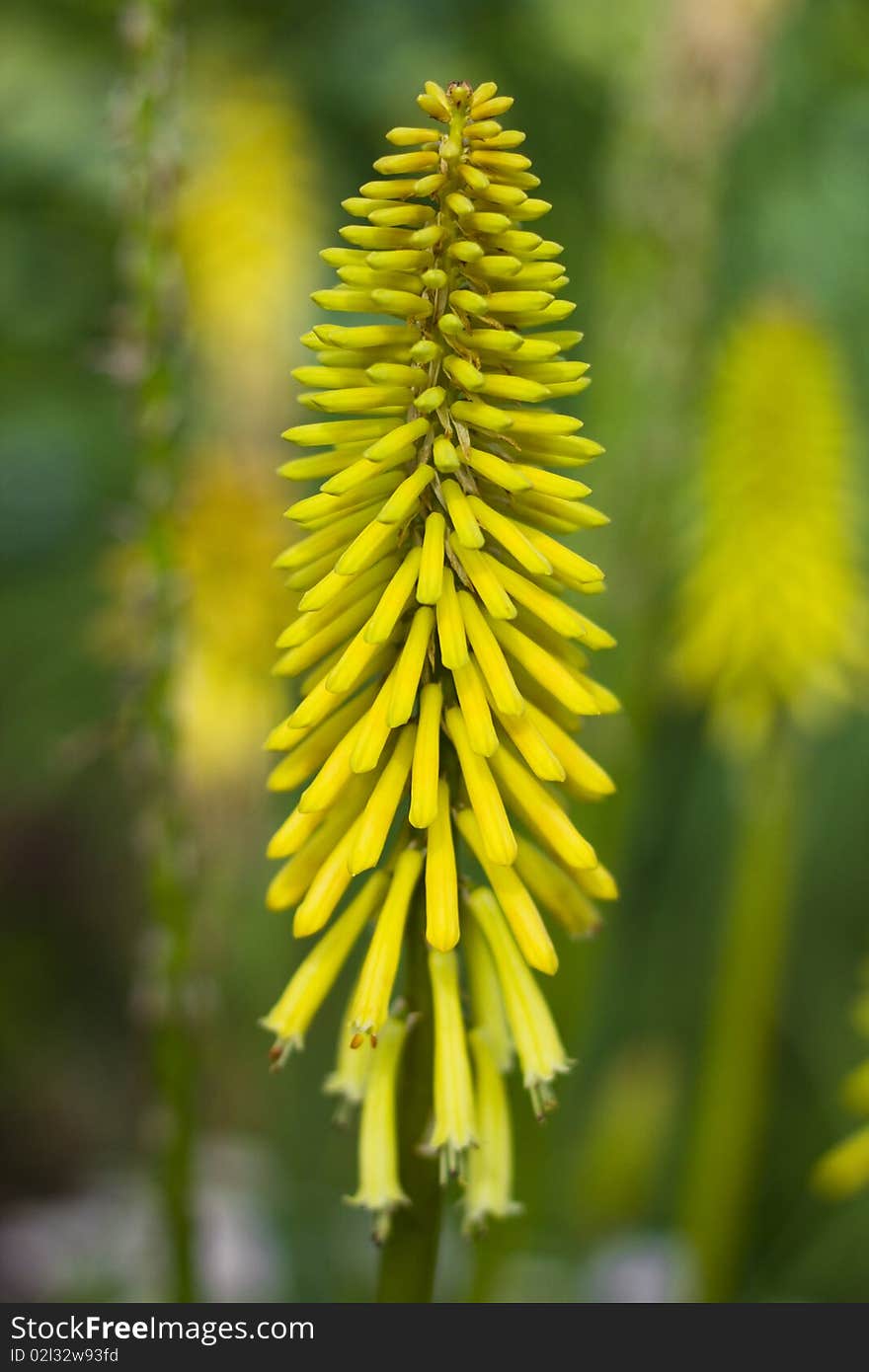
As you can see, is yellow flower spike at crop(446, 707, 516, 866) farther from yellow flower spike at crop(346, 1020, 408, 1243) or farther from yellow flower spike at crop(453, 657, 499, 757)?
yellow flower spike at crop(346, 1020, 408, 1243)

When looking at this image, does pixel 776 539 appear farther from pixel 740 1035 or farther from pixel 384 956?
pixel 384 956

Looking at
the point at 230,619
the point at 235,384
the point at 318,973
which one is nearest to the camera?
the point at 318,973

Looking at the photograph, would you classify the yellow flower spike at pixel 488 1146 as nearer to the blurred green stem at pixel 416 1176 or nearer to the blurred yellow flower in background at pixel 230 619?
the blurred green stem at pixel 416 1176

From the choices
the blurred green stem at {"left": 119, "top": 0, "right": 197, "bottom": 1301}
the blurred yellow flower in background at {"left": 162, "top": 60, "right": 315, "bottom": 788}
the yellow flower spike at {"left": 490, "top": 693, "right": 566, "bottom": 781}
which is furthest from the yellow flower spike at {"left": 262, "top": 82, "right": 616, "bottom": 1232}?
the blurred yellow flower in background at {"left": 162, "top": 60, "right": 315, "bottom": 788}

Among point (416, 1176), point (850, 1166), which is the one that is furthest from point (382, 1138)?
point (850, 1166)

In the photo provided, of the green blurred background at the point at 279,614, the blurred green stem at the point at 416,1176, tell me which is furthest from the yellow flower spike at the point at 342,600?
the green blurred background at the point at 279,614

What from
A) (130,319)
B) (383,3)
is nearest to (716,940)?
(130,319)
